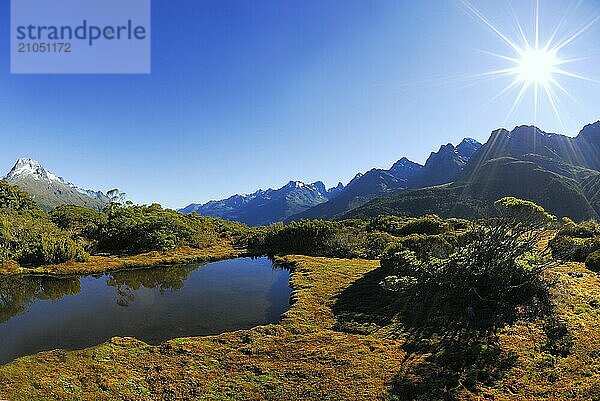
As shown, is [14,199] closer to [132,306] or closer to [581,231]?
[132,306]

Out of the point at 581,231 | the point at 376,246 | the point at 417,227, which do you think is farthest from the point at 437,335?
the point at 581,231

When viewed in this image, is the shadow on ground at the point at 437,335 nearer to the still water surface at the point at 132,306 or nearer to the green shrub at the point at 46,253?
the still water surface at the point at 132,306

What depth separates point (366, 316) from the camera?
2077 centimetres

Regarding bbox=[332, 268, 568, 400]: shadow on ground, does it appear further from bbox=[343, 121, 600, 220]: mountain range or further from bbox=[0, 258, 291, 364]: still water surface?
bbox=[343, 121, 600, 220]: mountain range

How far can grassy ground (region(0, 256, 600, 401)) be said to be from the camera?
12422 millimetres

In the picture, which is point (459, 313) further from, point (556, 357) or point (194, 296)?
point (194, 296)

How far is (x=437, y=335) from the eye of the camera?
16.6 metres

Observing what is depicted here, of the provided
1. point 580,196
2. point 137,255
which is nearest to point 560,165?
point 580,196

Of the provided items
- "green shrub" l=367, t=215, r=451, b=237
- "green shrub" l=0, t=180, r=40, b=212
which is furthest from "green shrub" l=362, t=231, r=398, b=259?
"green shrub" l=0, t=180, r=40, b=212

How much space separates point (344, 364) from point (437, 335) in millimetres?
5283

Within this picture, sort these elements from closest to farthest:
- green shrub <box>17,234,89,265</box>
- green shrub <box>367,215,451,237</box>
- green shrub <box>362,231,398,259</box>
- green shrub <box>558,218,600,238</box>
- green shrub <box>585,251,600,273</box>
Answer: green shrub <box>585,251,600,273</box> < green shrub <box>17,234,89,265</box> < green shrub <box>558,218,600,238</box> < green shrub <box>362,231,398,259</box> < green shrub <box>367,215,451,237</box>

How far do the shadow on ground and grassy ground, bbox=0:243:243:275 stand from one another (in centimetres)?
2758

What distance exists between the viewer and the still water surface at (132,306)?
64.5ft

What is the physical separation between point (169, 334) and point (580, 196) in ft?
521
